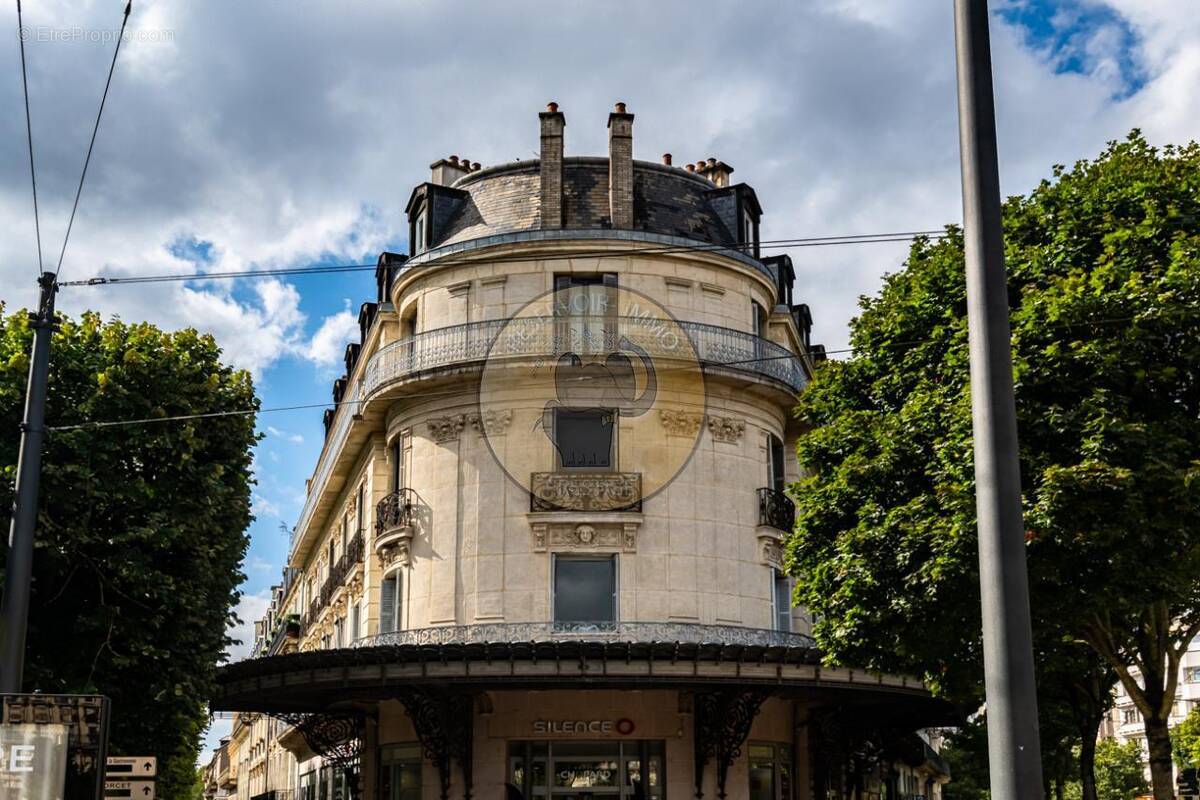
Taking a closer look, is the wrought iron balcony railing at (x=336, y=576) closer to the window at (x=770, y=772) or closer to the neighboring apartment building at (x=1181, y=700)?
the window at (x=770, y=772)

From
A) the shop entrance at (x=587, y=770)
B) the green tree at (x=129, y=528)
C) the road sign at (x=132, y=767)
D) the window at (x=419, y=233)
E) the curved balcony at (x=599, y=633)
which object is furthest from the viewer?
the window at (x=419, y=233)

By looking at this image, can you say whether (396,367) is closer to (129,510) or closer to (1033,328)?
(129,510)

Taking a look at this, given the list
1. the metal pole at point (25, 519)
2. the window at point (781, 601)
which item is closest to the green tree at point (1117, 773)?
the window at point (781, 601)

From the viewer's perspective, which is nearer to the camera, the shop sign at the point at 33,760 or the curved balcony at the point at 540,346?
the shop sign at the point at 33,760

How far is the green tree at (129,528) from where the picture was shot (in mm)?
20828

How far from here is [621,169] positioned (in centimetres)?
3250

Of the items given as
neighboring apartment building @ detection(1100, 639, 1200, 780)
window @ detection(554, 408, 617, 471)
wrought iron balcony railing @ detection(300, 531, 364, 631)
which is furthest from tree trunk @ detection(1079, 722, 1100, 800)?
neighboring apartment building @ detection(1100, 639, 1200, 780)

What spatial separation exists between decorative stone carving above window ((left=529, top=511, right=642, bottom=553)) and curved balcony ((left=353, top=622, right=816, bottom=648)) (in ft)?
5.66

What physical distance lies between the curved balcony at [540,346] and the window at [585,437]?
1564 millimetres

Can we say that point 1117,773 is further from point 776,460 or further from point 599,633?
point 599,633

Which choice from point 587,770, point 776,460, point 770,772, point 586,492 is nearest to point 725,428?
point 776,460

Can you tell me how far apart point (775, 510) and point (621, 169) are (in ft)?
29.8

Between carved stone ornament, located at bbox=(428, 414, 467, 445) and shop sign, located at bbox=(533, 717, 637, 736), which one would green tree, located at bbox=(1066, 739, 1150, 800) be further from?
carved stone ornament, located at bbox=(428, 414, 467, 445)

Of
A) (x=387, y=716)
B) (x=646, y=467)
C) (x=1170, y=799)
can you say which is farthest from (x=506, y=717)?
(x=1170, y=799)
